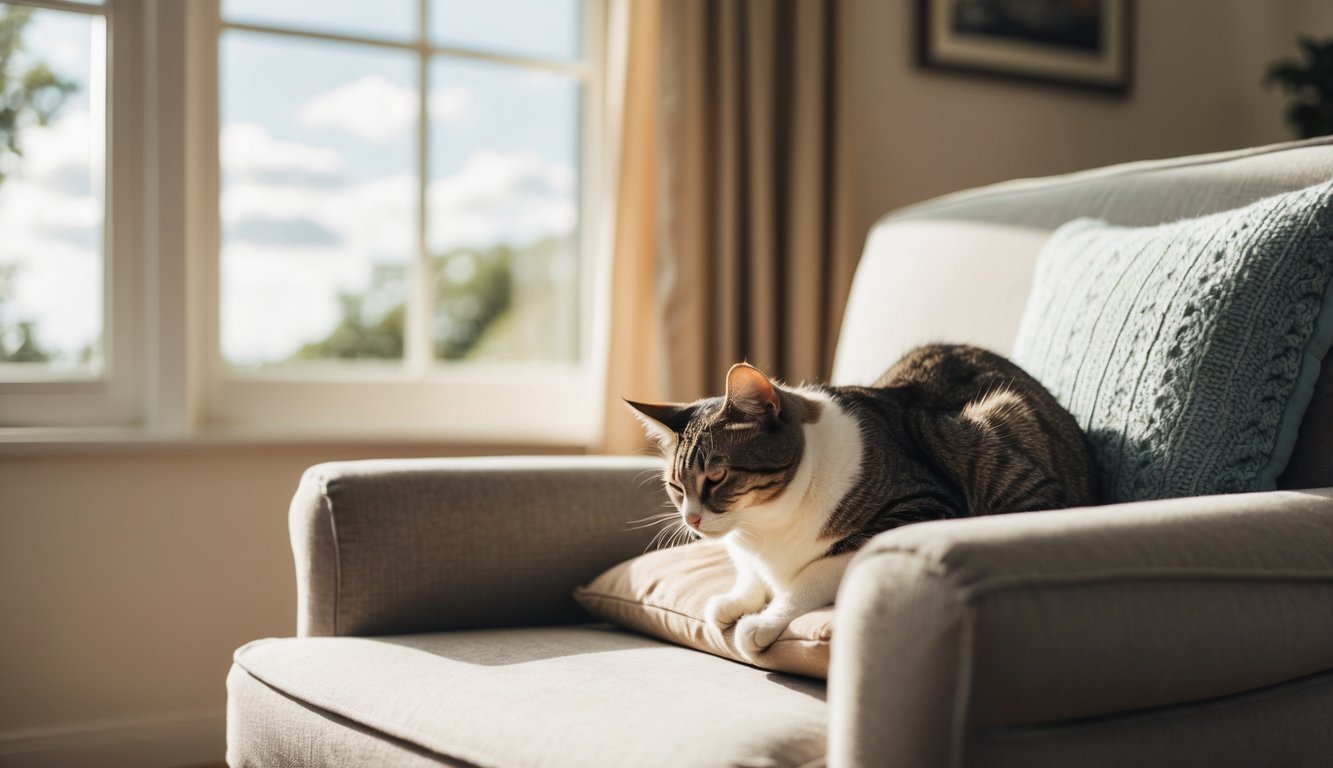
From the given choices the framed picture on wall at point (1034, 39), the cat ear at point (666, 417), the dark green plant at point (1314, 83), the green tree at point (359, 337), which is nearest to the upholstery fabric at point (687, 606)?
the cat ear at point (666, 417)

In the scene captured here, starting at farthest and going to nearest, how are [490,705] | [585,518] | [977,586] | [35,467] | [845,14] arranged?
[845,14] < [35,467] < [585,518] < [490,705] < [977,586]

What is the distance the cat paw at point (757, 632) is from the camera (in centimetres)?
116

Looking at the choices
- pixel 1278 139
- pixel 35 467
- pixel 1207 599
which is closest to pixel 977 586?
pixel 1207 599

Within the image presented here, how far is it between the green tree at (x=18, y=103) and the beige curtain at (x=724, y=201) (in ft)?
3.86

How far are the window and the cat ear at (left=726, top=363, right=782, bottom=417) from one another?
1.35 meters

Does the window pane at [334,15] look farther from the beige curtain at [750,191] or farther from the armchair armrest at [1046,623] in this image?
the armchair armrest at [1046,623]

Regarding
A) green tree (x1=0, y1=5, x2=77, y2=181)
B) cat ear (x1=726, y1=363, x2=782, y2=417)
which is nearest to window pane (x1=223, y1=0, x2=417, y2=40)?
green tree (x1=0, y1=5, x2=77, y2=181)

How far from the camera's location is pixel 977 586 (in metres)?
0.82

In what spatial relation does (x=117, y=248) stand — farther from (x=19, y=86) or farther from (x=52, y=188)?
(x=19, y=86)

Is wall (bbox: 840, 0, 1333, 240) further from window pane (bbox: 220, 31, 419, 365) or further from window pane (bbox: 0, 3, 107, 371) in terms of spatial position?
window pane (bbox: 0, 3, 107, 371)

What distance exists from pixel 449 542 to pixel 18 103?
1.47 metres

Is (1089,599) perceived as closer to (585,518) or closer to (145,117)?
(585,518)

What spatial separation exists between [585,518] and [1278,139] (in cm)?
276

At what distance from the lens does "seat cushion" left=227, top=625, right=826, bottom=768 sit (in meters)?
0.97
